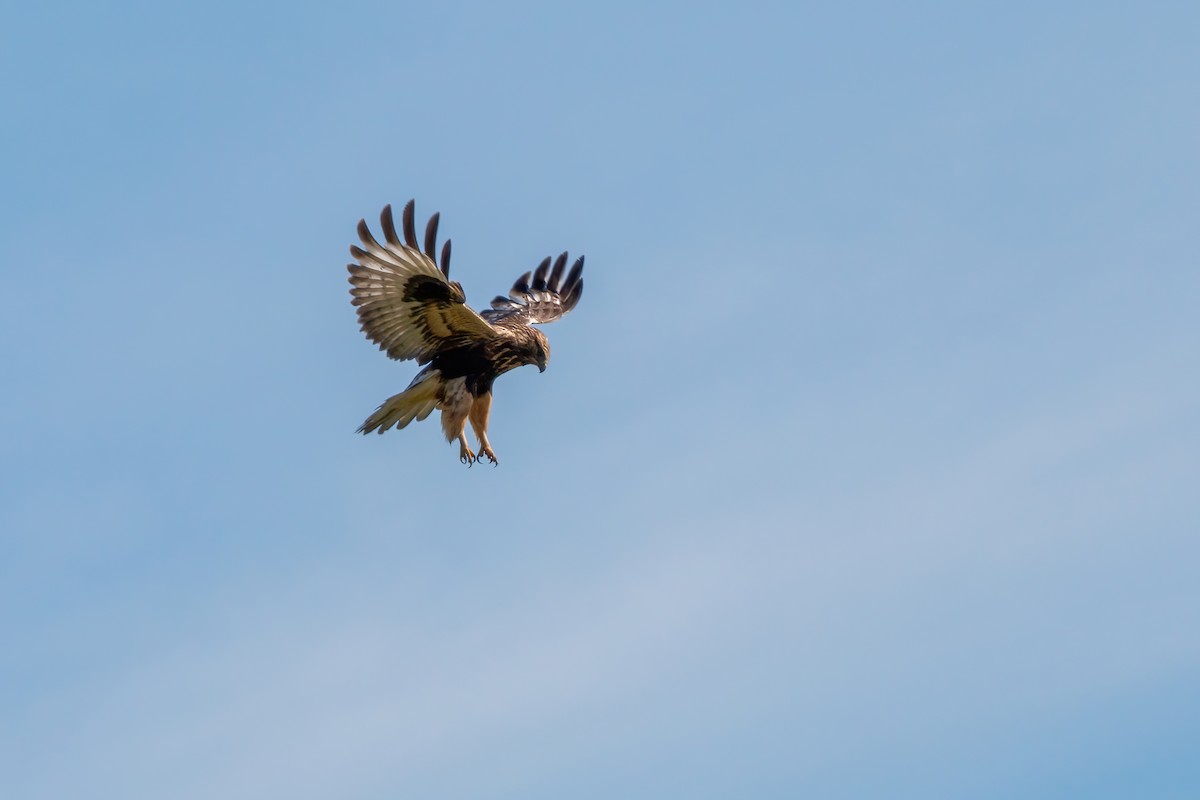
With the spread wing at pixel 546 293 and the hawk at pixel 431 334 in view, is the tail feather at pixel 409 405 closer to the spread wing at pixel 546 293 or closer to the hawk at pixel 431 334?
the hawk at pixel 431 334

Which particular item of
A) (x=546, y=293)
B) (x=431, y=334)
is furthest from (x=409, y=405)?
(x=546, y=293)

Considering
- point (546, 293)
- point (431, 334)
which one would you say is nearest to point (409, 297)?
point (431, 334)

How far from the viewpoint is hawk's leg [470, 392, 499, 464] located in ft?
67.2

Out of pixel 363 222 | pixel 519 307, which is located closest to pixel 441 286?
pixel 363 222

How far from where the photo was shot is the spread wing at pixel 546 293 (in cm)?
2278

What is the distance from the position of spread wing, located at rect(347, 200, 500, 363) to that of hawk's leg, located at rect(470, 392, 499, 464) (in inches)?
27.7

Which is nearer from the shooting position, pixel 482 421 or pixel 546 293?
pixel 482 421

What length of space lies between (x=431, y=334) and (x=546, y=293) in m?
3.40

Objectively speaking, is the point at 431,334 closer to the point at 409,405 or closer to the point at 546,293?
the point at 409,405

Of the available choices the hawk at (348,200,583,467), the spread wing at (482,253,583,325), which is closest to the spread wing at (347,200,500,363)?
the hawk at (348,200,583,467)

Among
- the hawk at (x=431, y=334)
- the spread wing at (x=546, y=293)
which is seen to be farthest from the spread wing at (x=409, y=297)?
the spread wing at (x=546, y=293)

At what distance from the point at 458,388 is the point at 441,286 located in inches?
53.5

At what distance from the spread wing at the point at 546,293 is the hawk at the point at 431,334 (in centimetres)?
155

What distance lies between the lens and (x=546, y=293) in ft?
75.9
